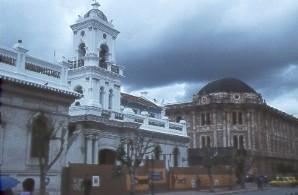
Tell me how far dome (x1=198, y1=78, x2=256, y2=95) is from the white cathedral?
716 inches

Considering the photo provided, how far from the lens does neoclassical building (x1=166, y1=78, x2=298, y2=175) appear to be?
225 feet

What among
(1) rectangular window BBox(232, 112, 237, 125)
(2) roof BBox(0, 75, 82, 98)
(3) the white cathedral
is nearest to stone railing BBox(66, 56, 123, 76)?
(3) the white cathedral

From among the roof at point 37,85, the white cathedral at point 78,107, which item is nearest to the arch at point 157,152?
the white cathedral at point 78,107

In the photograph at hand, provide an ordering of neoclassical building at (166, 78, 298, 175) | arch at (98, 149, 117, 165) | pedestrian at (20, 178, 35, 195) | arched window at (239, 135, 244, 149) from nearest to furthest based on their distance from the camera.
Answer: pedestrian at (20, 178, 35, 195) → arch at (98, 149, 117, 165) → arched window at (239, 135, 244, 149) → neoclassical building at (166, 78, 298, 175)

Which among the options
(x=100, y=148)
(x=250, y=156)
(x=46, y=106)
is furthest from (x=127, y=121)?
(x=250, y=156)

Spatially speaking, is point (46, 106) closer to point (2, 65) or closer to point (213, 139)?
point (2, 65)

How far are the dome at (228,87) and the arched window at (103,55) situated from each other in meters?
32.4

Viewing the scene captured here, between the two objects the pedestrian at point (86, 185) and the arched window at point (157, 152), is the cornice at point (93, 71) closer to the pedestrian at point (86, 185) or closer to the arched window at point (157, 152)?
the arched window at point (157, 152)

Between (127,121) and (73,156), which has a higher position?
(127,121)

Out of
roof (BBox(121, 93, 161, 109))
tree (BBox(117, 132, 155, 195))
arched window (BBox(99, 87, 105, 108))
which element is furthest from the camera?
roof (BBox(121, 93, 161, 109))

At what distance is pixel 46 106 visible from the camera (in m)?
24.7

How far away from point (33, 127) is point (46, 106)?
1.30m

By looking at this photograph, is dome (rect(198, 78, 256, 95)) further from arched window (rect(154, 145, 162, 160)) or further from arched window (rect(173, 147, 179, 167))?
arched window (rect(154, 145, 162, 160))

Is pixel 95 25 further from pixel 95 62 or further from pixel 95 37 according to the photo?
pixel 95 62
